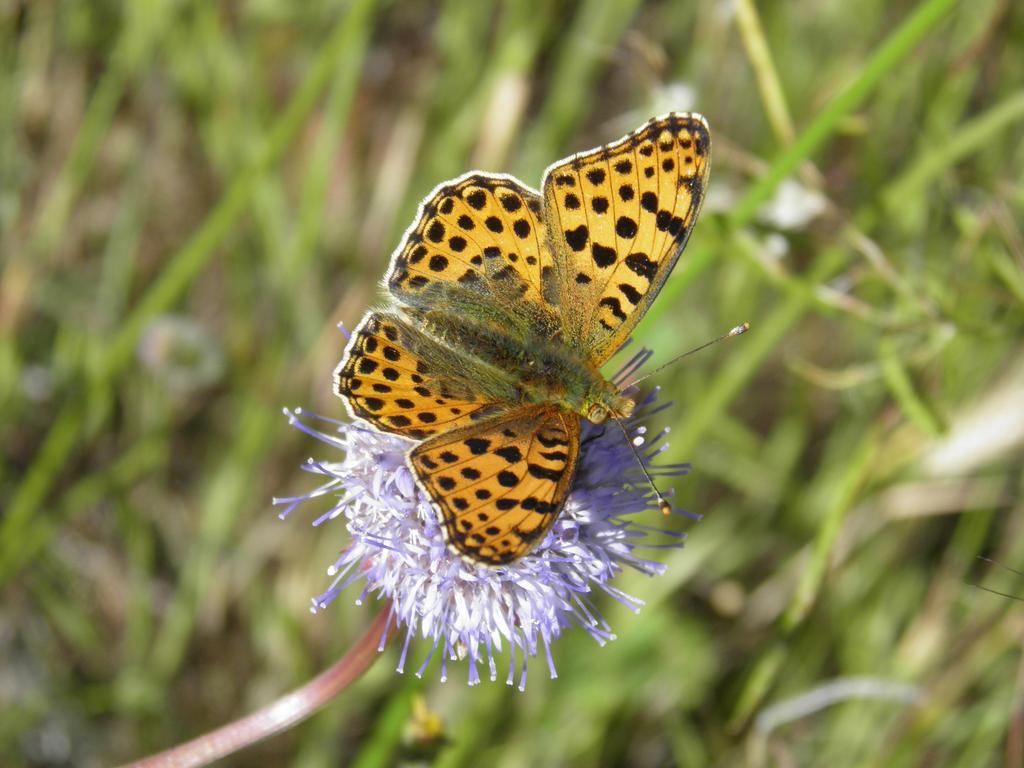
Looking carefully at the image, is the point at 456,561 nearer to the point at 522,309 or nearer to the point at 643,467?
the point at 643,467

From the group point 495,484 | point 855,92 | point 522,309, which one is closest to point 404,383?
point 495,484

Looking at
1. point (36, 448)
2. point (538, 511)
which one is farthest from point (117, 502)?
point (538, 511)

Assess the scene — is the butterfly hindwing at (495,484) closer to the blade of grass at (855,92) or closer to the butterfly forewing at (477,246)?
the butterfly forewing at (477,246)

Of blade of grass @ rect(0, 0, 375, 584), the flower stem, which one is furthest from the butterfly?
blade of grass @ rect(0, 0, 375, 584)

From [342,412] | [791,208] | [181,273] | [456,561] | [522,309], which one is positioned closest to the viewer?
[456,561]

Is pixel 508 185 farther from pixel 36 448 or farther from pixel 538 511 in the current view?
pixel 36 448

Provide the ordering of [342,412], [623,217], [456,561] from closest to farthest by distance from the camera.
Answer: [456,561] → [623,217] → [342,412]
